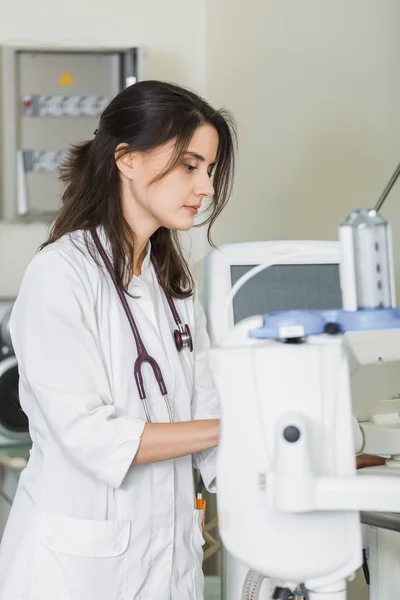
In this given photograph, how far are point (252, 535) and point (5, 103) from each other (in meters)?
2.51

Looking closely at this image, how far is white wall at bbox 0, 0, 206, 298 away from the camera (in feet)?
10.8

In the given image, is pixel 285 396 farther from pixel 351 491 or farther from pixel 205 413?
pixel 205 413

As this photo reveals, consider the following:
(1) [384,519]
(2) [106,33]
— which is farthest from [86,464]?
(2) [106,33]

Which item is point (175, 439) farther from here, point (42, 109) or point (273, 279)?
point (42, 109)

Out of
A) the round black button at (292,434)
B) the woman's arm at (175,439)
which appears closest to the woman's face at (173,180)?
the woman's arm at (175,439)

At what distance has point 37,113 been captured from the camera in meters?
3.21

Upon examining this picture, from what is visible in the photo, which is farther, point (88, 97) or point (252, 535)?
point (88, 97)

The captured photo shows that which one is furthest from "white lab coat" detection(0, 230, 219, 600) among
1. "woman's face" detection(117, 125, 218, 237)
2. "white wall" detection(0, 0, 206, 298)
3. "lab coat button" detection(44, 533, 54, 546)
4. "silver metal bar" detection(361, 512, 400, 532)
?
"white wall" detection(0, 0, 206, 298)

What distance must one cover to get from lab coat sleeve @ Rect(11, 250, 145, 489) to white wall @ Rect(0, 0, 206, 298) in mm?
1930

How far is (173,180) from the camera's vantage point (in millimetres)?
1528

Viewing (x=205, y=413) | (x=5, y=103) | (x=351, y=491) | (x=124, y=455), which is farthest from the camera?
(x=5, y=103)

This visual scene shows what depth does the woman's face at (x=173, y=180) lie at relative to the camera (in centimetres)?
153

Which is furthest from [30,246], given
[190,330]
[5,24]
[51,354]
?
[51,354]

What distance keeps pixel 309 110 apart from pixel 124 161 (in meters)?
1.14
